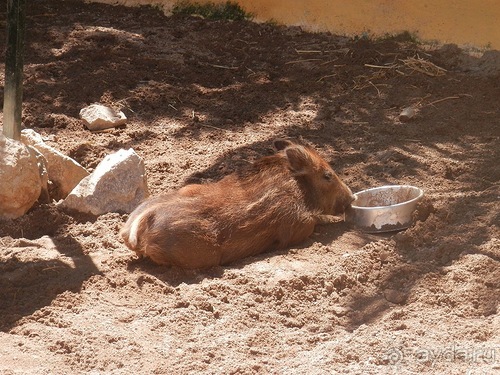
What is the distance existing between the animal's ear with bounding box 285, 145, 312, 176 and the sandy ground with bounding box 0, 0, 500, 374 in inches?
18.5

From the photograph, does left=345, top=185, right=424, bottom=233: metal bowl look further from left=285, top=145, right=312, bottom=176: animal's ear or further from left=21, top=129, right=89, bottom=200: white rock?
left=21, top=129, right=89, bottom=200: white rock

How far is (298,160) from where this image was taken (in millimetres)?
5781

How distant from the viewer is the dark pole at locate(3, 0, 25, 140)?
5.55 metres

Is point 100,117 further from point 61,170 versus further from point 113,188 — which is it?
point 113,188

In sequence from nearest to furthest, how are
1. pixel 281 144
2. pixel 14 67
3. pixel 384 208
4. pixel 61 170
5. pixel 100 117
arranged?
1. pixel 384 208
2. pixel 14 67
3. pixel 61 170
4. pixel 281 144
5. pixel 100 117

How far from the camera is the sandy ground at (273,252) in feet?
13.5

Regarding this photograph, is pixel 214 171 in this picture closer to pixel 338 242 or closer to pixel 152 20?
pixel 338 242

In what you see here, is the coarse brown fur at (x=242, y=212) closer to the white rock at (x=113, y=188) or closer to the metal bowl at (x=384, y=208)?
the metal bowl at (x=384, y=208)

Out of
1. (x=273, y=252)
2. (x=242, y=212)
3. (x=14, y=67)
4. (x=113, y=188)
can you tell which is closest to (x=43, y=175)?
(x=113, y=188)

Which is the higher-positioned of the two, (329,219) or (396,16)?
(396,16)

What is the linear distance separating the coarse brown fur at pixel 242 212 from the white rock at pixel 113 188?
40 cm

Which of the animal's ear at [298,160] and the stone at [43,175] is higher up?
the animal's ear at [298,160]

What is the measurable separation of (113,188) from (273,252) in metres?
1.12

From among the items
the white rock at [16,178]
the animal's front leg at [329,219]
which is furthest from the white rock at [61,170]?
the animal's front leg at [329,219]
